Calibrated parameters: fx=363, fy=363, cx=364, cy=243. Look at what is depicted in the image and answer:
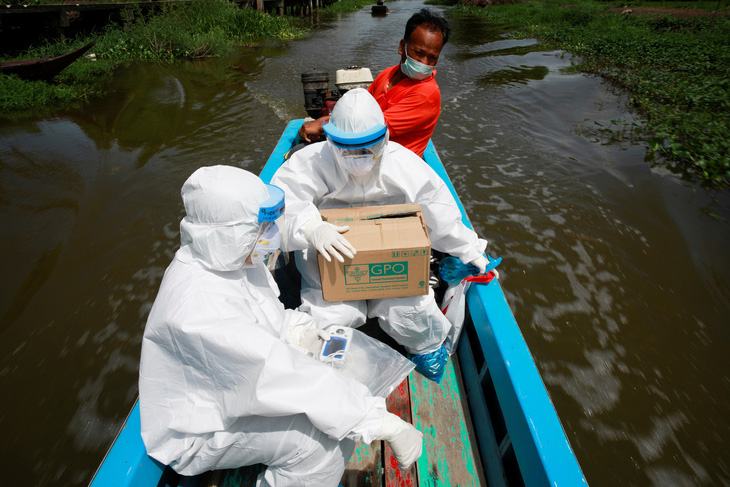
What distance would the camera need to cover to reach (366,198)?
2111 mm

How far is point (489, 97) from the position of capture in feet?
27.9

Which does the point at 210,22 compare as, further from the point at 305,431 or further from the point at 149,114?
the point at 305,431

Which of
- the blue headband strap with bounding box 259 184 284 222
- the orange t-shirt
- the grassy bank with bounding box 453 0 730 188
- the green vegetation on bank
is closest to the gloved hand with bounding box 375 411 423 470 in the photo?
the blue headband strap with bounding box 259 184 284 222

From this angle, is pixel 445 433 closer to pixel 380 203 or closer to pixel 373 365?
pixel 373 365

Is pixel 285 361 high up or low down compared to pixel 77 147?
up

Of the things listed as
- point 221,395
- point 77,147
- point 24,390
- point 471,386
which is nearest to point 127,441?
point 221,395

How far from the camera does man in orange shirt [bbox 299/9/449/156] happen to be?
2.69 m

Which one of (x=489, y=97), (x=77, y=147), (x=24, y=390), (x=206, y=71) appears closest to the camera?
(x=24, y=390)

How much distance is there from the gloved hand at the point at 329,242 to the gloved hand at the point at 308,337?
38 cm

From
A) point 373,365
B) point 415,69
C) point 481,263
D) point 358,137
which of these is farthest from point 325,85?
point 373,365

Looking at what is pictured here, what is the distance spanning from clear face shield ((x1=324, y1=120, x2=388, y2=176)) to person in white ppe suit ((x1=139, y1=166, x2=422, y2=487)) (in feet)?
1.65

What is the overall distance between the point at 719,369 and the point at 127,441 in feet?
13.3

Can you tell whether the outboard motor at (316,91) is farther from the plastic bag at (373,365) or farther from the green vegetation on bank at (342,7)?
the green vegetation on bank at (342,7)

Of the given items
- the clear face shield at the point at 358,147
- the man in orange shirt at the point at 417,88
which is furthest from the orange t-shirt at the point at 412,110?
the clear face shield at the point at 358,147
